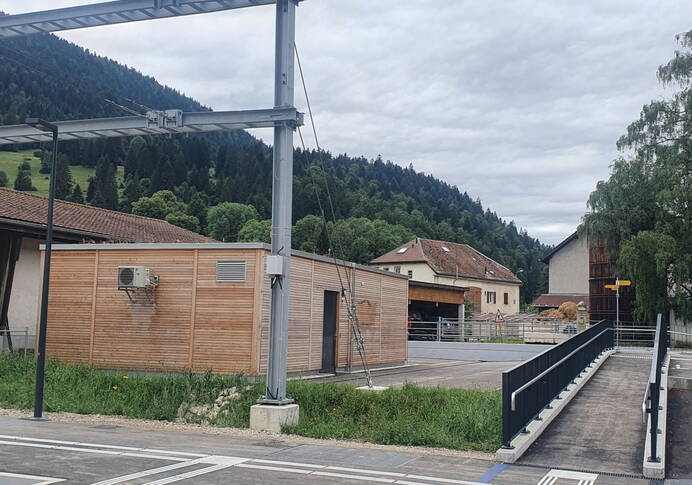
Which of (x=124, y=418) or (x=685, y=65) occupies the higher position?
(x=685, y=65)

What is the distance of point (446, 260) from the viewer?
8175 centimetres

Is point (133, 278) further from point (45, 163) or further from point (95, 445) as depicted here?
point (45, 163)

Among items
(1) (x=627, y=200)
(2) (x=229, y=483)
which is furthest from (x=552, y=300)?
(2) (x=229, y=483)

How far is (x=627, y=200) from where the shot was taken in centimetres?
4256

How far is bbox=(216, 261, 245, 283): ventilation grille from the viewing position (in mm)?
20234

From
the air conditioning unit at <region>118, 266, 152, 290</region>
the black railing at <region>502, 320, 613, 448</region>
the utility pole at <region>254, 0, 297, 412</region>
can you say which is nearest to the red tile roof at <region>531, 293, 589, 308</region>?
the black railing at <region>502, 320, 613, 448</region>

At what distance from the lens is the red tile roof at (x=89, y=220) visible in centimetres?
2731

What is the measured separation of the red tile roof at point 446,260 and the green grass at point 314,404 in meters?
60.5

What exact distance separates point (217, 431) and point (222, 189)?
115m

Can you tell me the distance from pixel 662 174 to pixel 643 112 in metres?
4.56

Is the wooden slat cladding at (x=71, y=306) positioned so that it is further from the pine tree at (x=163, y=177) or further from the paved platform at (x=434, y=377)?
the pine tree at (x=163, y=177)

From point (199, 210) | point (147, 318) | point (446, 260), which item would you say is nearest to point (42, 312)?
point (147, 318)

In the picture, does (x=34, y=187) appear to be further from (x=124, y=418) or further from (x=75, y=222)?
(x=124, y=418)

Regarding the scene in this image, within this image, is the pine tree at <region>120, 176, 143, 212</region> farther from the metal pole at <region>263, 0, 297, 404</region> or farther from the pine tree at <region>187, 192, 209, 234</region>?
the metal pole at <region>263, 0, 297, 404</region>
